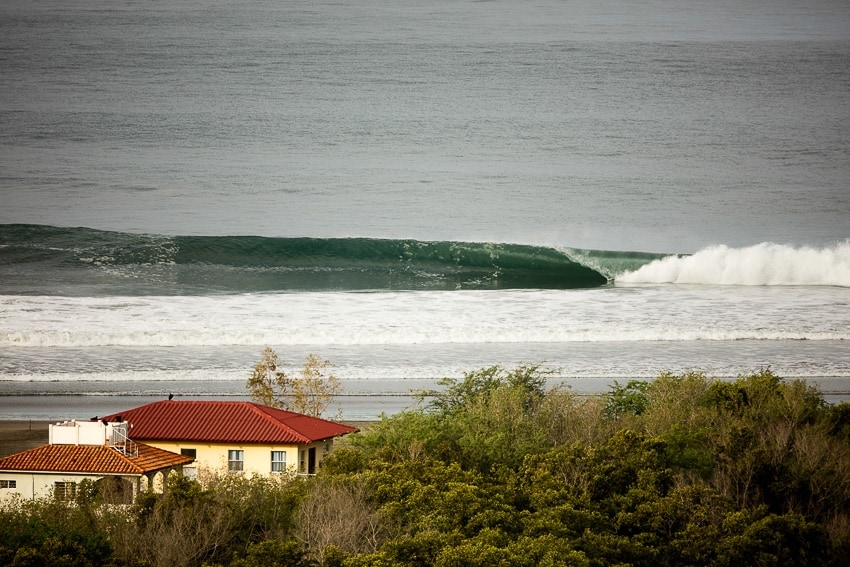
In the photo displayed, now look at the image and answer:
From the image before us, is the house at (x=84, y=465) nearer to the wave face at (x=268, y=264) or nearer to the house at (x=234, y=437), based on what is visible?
the house at (x=234, y=437)

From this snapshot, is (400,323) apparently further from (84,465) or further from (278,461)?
(84,465)

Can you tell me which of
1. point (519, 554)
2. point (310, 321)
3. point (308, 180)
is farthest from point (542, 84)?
point (519, 554)

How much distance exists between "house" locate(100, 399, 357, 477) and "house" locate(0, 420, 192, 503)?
1468mm

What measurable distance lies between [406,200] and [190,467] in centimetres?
4810

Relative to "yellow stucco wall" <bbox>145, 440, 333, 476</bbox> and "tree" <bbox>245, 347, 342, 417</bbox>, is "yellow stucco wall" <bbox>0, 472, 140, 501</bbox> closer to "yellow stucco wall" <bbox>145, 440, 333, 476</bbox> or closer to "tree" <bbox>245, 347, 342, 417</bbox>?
"yellow stucco wall" <bbox>145, 440, 333, 476</bbox>

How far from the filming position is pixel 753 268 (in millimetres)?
57625

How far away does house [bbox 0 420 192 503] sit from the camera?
18.8 meters

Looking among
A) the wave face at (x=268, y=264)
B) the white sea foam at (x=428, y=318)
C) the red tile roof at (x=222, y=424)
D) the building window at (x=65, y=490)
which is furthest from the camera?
the wave face at (x=268, y=264)

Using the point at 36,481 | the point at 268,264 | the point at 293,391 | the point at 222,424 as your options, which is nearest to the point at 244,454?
the point at 222,424

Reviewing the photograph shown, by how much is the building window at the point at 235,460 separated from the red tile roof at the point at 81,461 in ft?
6.03

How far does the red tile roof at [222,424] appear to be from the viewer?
21719 mm

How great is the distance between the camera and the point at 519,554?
49.6ft

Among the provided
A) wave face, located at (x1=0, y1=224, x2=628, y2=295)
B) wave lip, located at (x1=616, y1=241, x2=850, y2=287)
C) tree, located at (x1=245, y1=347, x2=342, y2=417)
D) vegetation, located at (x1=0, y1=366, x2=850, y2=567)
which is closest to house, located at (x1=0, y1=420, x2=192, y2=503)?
vegetation, located at (x1=0, y1=366, x2=850, y2=567)

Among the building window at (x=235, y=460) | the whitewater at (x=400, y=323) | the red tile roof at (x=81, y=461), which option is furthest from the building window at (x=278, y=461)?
the whitewater at (x=400, y=323)
